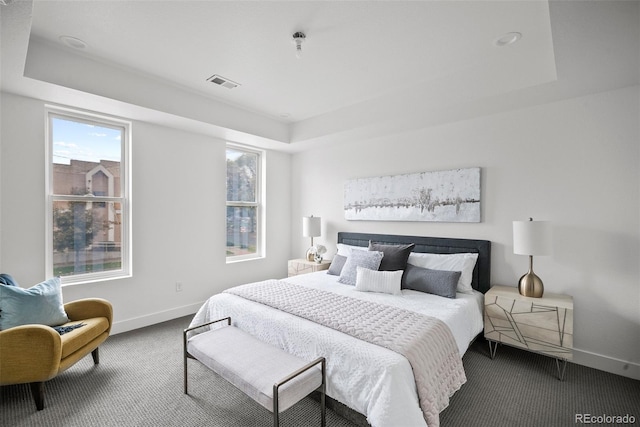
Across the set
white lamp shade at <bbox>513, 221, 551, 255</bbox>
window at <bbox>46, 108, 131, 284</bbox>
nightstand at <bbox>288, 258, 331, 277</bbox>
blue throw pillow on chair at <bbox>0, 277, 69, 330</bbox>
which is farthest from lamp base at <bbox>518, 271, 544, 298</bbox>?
window at <bbox>46, 108, 131, 284</bbox>

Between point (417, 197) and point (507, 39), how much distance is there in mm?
1824

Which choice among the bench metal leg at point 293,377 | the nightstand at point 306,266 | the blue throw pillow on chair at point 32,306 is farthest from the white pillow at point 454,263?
the blue throw pillow on chair at point 32,306

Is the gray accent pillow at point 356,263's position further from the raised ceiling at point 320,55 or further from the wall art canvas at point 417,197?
the raised ceiling at point 320,55

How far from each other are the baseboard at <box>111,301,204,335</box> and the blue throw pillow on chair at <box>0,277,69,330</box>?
946 mm

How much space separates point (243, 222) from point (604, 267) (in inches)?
168

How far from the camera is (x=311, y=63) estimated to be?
9.04 ft

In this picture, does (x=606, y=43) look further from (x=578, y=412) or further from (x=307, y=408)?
(x=307, y=408)

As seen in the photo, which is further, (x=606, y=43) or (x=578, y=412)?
(x=578, y=412)

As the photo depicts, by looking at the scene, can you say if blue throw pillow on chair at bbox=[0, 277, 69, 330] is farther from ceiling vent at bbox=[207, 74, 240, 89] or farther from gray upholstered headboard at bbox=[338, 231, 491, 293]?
gray upholstered headboard at bbox=[338, 231, 491, 293]

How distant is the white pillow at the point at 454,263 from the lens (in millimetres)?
3035

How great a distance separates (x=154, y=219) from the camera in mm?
3662

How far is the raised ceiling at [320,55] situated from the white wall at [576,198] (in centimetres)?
26

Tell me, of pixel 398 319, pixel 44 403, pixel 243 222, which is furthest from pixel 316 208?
pixel 44 403

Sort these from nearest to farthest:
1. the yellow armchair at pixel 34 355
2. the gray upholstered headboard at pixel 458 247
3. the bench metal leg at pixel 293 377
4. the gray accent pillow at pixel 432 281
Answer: the bench metal leg at pixel 293 377, the yellow armchair at pixel 34 355, the gray accent pillow at pixel 432 281, the gray upholstered headboard at pixel 458 247
